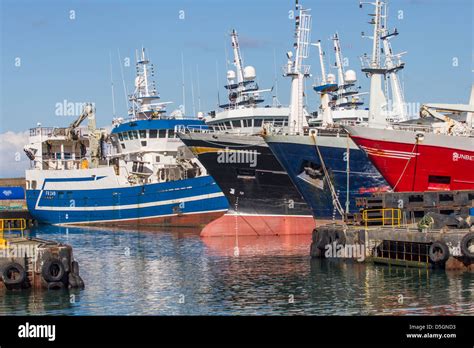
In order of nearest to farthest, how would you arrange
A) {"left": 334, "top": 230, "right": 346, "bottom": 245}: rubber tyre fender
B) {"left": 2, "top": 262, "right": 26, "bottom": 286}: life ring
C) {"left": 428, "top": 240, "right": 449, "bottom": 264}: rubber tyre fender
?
{"left": 2, "top": 262, "right": 26, "bottom": 286}: life ring
{"left": 428, "top": 240, "right": 449, "bottom": 264}: rubber tyre fender
{"left": 334, "top": 230, "right": 346, "bottom": 245}: rubber tyre fender

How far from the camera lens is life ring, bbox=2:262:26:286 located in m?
28.0

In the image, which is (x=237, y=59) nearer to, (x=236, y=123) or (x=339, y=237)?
(x=236, y=123)

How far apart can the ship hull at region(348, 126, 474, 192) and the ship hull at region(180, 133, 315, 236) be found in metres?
7.23

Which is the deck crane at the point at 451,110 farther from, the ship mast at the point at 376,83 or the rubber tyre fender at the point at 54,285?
the rubber tyre fender at the point at 54,285

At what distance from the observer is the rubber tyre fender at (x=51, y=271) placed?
28.4 metres

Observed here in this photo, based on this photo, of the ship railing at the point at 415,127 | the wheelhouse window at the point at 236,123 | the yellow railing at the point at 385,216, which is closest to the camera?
the yellow railing at the point at 385,216

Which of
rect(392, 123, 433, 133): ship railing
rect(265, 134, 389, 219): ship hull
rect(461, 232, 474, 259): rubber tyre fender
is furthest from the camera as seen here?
rect(265, 134, 389, 219): ship hull

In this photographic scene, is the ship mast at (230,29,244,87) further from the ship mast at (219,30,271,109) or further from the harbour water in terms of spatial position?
the harbour water

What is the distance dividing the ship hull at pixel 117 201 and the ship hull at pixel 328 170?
14058 millimetres

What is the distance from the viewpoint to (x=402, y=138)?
142ft

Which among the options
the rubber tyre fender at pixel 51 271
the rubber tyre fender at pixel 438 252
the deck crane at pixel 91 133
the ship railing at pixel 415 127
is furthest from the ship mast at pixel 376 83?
the deck crane at pixel 91 133

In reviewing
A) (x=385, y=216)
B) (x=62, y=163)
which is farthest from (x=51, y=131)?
(x=385, y=216)

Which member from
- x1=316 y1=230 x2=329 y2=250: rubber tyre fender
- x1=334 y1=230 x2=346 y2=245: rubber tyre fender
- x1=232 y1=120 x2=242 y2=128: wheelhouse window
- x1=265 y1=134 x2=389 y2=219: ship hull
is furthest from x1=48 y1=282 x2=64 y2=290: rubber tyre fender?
x1=232 y1=120 x2=242 y2=128: wheelhouse window
